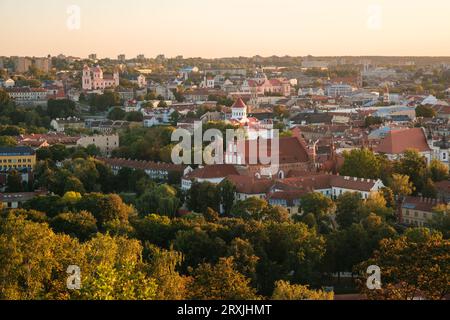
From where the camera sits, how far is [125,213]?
18141mm

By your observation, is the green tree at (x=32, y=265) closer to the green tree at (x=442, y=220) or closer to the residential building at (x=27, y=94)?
the green tree at (x=442, y=220)

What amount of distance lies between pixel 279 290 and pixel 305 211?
9.38 m

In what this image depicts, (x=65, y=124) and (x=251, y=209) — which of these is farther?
(x=65, y=124)

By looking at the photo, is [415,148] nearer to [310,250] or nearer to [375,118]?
[375,118]

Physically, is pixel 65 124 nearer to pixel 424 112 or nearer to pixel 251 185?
pixel 424 112

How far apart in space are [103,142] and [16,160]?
5920 millimetres

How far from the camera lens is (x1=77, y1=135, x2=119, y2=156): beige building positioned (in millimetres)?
32719

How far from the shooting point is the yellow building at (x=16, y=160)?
90.7ft

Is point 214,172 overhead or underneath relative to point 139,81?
underneath

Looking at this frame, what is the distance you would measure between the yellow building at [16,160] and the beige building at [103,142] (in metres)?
4.60

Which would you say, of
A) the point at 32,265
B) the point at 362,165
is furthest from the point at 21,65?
the point at 32,265

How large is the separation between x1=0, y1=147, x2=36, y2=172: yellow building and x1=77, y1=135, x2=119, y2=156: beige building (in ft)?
15.1

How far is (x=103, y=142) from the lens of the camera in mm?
33188

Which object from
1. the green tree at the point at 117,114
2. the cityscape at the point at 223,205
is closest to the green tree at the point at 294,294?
the cityscape at the point at 223,205
